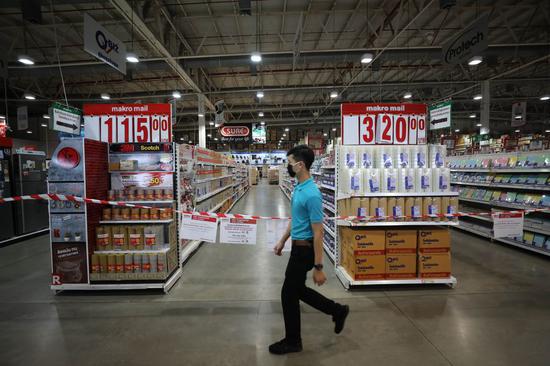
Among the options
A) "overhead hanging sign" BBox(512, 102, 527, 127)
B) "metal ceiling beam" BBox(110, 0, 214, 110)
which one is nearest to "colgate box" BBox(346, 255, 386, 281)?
"metal ceiling beam" BBox(110, 0, 214, 110)

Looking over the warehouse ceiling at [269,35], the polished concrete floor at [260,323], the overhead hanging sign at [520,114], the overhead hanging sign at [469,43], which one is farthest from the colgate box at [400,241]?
the overhead hanging sign at [520,114]

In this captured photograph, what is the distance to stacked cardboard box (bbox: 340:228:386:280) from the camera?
3965 millimetres

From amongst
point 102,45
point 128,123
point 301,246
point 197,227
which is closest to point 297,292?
point 301,246

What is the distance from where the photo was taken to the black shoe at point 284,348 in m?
2.60

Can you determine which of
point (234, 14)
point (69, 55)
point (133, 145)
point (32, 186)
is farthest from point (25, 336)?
point (69, 55)

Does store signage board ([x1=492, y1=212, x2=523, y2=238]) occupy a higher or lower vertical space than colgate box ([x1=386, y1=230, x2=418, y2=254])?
higher

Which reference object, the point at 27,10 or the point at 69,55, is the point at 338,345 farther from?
the point at 69,55

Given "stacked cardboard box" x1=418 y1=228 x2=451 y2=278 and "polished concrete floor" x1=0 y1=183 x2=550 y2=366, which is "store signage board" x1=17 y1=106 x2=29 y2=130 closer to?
"polished concrete floor" x1=0 y1=183 x2=550 y2=366

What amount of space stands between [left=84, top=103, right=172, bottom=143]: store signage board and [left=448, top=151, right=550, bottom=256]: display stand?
227 inches

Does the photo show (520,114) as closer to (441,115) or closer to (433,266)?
(441,115)

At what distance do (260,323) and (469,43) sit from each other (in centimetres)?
677

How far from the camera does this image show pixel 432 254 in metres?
4.03

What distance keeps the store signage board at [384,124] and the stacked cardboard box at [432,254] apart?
4.79ft

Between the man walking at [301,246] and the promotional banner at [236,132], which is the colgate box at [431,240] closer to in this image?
the man walking at [301,246]
